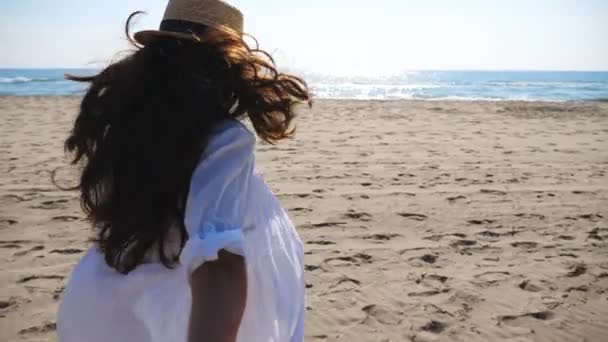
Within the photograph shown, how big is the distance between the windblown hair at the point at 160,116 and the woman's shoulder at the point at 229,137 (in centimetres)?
1

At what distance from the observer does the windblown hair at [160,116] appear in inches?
35.9

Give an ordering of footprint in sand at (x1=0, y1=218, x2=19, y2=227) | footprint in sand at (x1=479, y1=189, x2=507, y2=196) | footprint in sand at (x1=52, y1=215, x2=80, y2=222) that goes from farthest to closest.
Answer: footprint in sand at (x1=479, y1=189, x2=507, y2=196), footprint in sand at (x1=52, y1=215, x2=80, y2=222), footprint in sand at (x1=0, y1=218, x2=19, y2=227)

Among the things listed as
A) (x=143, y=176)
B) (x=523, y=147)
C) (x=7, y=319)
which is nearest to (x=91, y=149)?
(x=143, y=176)

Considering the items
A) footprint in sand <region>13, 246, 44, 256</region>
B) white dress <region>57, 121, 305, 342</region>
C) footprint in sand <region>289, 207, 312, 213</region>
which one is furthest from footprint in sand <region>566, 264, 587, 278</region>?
footprint in sand <region>13, 246, 44, 256</region>

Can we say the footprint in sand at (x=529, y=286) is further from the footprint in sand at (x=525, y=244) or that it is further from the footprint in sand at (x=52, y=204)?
the footprint in sand at (x=52, y=204)

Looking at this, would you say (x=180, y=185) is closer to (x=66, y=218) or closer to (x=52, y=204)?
(x=66, y=218)

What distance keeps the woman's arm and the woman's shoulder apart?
0.18 m

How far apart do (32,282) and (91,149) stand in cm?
250

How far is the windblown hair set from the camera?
91 centimetres

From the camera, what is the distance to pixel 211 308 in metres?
0.84

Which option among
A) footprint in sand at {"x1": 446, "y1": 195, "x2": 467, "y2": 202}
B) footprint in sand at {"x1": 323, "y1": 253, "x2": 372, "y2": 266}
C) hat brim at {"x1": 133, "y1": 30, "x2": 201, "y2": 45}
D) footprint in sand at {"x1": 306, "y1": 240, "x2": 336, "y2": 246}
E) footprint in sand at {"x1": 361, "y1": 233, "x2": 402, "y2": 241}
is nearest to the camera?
hat brim at {"x1": 133, "y1": 30, "x2": 201, "y2": 45}

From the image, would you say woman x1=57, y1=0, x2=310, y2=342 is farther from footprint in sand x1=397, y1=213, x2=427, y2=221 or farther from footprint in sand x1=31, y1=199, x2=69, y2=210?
footprint in sand x1=31, y1=199, x2=69, y2=210

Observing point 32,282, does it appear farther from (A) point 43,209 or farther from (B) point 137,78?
(B) point 137,78

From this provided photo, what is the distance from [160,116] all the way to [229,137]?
0.13m
